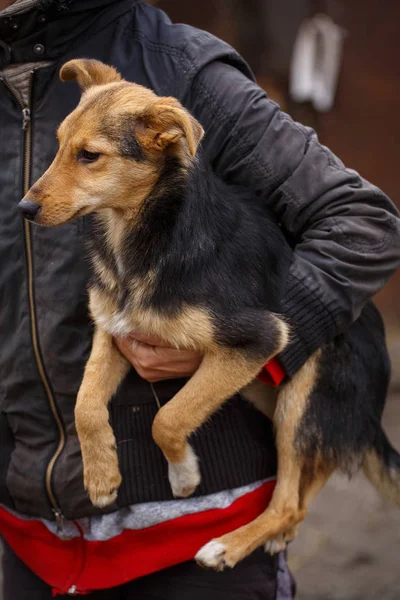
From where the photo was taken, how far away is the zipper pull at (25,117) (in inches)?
95.5

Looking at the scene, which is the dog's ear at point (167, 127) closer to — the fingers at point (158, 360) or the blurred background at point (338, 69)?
the fingers at point (158, 360)

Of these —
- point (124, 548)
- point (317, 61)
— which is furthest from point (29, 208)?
point (317, 61)

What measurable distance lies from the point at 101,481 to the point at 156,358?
0.35 m

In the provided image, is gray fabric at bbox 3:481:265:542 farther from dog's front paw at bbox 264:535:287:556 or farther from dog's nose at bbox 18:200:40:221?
dog's nose at bbox 18:200:40:221

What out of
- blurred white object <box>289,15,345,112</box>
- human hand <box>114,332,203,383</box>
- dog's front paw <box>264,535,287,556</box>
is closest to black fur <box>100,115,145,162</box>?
human hand <box>114,332,203,383</box>

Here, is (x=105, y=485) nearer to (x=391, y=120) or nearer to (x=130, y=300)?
(x=130, y=300)

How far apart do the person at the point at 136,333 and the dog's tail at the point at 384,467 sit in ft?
1.88

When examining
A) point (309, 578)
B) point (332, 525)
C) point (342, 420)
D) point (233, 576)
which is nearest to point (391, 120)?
point (332, 525)

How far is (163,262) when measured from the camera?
7.95 feet

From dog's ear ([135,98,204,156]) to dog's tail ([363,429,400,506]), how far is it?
4.09ft

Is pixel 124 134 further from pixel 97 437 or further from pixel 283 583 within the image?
pixel 283 583

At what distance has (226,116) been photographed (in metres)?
2.43

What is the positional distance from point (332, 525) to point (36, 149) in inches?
135

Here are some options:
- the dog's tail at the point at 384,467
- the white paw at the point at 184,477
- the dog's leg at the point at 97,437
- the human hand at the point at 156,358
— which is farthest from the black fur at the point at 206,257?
the dog's tail at the point at 384,467
